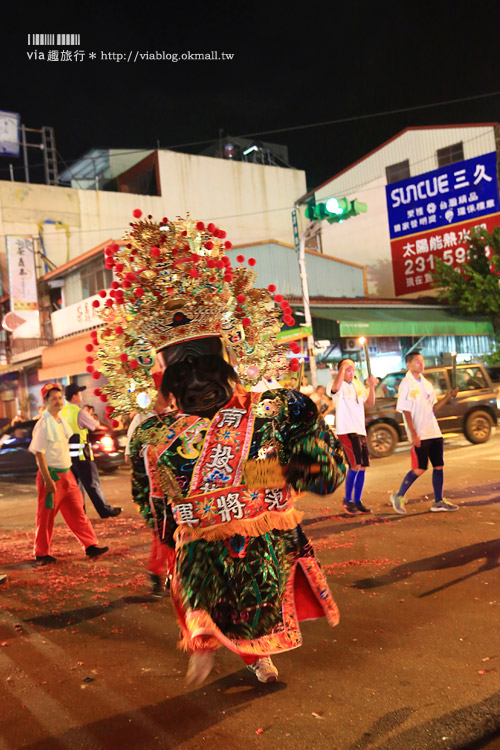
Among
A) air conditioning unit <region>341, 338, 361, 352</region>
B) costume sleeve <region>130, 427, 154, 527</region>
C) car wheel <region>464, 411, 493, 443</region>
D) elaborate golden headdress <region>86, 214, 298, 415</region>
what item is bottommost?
car wheel <region>464, 411, 493, 443</region>

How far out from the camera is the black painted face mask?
3.03m

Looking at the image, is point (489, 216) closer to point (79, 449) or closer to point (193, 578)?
point (79, 449)

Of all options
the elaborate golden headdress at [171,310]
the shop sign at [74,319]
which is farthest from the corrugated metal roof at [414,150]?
the elaborate golden headdress at [171,310]

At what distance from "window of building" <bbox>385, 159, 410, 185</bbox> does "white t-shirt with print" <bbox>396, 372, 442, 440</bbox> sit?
22.9 metres

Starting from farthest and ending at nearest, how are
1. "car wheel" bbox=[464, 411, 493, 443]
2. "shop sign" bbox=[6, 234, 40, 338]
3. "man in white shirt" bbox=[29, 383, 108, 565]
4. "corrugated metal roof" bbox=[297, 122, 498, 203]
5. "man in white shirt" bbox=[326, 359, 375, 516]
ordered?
"shop sign" bbox=[6, 234, 40, 338]
"corrugated metal roof" bbox=[297, 122, 498, 203]
"car wheel" bbox=[464, 411, 493, 443]
"man in white shirt" bbox=[326, 359, 375, 516]
"man in white shirt" bbox=[29, 383, 108, 565]

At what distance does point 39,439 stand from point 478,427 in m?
10.9

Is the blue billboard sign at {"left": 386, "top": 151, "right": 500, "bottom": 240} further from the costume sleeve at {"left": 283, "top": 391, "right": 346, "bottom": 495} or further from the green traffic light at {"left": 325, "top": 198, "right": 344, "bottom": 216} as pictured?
the costume sleeve at {"left": 283, "top": 391, "right": 346, "bottom": 495}

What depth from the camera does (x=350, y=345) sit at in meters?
21.6

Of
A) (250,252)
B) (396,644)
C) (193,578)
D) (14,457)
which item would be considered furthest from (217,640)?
(250,252)

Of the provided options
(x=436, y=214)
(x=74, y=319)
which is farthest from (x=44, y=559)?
(x=436, y=214)

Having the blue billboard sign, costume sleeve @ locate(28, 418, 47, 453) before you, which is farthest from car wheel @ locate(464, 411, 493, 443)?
the blue billboard sign

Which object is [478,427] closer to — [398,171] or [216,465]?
[216,465]

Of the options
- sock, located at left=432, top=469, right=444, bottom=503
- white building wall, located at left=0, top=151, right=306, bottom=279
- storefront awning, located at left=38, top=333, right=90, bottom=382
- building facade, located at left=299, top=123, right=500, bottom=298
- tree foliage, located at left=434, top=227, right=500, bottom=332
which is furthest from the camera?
white building wall, located at left=0, top=151, right=306, bottom=279

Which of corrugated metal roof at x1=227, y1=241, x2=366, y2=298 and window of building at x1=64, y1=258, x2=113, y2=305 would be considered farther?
window of building at x1=64, y1=258, x2=113, y2=305
